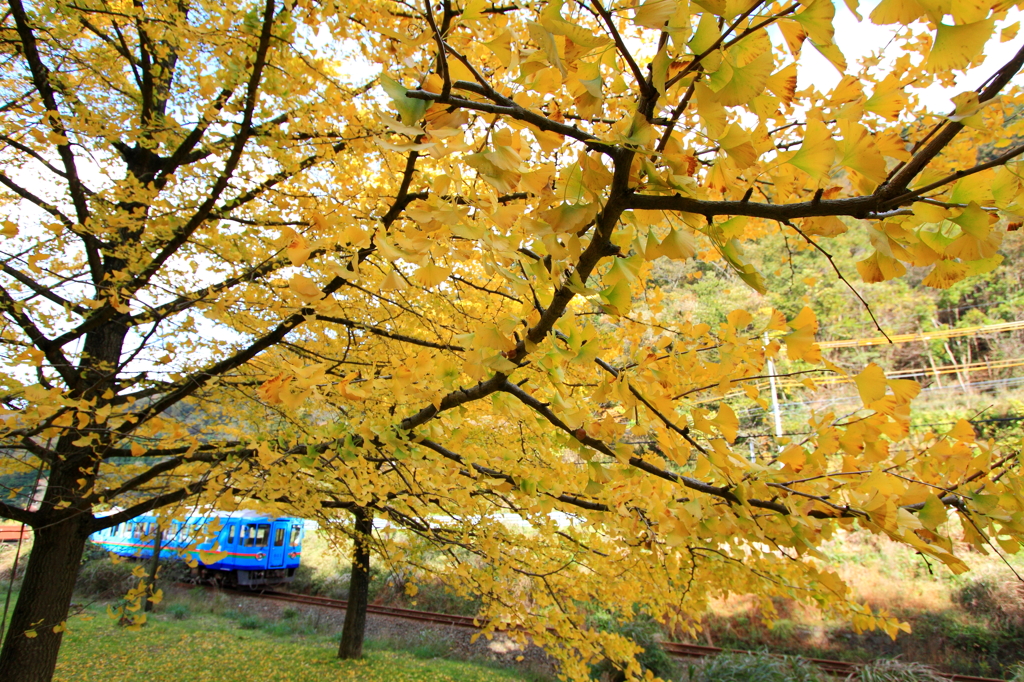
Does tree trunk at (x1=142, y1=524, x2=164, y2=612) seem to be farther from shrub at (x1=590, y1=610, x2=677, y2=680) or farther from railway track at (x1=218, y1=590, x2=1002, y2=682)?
shrub at (x1=590, y1=610, x2=677, y2=680)

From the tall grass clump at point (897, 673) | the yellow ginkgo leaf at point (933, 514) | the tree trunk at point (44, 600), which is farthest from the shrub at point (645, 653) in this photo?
the yellow ginkgo leaf at point (933, 514)

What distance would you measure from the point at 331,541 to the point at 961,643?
418 inches

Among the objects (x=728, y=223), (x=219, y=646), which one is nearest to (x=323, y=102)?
(x=728, y=223)

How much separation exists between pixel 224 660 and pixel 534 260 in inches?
399

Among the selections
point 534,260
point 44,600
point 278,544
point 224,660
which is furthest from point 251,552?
point 534,260

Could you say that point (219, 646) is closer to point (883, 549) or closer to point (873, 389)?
point (873, 389)

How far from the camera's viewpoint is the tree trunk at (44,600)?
11.4 ft

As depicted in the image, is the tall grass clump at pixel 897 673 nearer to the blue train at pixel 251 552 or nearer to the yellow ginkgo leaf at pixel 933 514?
the yellow ginkgo leaf at pixel 933 514

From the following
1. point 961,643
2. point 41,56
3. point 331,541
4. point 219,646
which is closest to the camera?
point 41,56

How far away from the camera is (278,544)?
547 inches

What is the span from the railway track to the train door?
83 centimetres

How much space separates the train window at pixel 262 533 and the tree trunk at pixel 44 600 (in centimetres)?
1068

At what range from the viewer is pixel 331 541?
5246 millimetres

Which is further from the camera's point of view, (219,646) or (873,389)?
(219,646)
